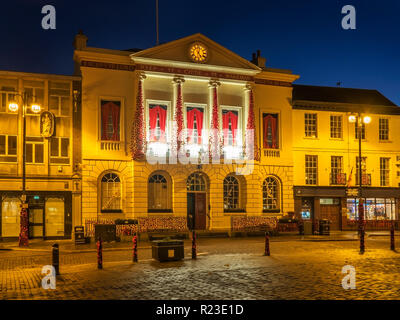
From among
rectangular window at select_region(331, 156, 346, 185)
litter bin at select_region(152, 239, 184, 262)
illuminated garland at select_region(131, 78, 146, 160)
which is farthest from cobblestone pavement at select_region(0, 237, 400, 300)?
rectangular window at select_region(331, 156, 346, 185)

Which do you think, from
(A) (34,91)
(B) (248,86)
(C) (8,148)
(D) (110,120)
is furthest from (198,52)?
(C) (8,148)

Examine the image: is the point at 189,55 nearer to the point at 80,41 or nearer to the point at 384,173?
the point at 80,41

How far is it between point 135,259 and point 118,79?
15568 millimetres

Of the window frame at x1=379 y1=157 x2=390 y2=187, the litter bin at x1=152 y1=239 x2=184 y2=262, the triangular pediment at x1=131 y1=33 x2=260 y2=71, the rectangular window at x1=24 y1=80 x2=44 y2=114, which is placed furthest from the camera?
the window frame at x1=379 y1=157 x2=390 y2=187

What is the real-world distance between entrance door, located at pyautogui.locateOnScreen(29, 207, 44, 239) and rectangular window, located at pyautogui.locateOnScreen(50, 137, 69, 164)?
3.17 meters

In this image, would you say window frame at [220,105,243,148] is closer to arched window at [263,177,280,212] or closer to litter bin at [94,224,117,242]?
arched window at [263,177,280,212]

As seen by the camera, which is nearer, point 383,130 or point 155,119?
point 155,119

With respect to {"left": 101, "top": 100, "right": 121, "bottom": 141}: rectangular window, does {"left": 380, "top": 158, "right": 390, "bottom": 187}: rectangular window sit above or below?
below

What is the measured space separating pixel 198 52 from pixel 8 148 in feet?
45.0

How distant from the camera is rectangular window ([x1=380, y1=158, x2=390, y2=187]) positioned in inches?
1414

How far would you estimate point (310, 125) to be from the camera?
34719mm

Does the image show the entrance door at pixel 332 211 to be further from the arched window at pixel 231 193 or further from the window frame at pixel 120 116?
the window frame at pixel 120 116
